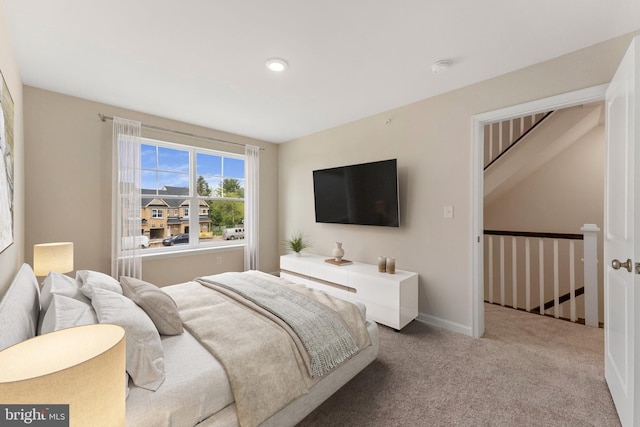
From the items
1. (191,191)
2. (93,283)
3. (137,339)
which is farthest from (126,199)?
(137,339)

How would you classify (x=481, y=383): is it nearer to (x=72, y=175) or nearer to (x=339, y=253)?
(x=339, y=253)

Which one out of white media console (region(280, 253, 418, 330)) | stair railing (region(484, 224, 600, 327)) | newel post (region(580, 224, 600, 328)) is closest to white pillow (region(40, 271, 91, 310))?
white media console (region(280, 253, 418, 330))

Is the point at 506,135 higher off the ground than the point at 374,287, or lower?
higher

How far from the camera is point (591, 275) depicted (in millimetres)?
2785

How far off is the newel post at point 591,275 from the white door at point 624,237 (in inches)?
45.8

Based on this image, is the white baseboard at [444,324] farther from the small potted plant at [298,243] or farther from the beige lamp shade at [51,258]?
the beige lamp shade at [51,258]

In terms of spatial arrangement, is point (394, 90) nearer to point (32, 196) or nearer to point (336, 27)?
point (336, 27)

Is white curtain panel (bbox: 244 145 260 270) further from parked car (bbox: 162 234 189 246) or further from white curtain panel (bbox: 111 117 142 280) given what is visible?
white curtain panel (bbox: 111 117 142 280)

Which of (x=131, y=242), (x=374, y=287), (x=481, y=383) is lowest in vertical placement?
(x=481, y=383)

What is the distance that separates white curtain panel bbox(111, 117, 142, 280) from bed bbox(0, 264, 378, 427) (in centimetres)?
142

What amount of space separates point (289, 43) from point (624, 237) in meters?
2.46

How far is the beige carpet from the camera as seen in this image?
5.27ft

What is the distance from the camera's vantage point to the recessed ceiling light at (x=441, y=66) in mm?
2230

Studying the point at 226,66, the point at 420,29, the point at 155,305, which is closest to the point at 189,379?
the point at 155,305
